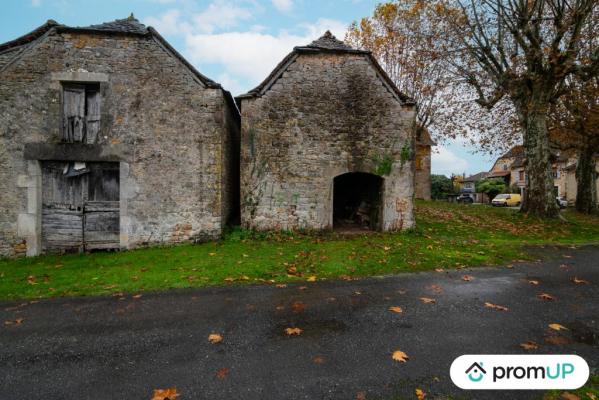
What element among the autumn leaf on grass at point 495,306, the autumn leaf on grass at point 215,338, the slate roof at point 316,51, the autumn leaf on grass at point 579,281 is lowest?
the autumn leaf on grass at point 215,338

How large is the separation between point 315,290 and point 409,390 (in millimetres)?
2809

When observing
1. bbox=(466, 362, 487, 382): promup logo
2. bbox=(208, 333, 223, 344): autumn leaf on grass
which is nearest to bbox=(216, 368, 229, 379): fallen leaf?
bbox=(208, 333, 223, 344): autumn leaf on grass

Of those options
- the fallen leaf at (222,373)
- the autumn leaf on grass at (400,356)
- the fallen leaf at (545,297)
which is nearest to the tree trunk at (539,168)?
the fallen leaf at (545,297)

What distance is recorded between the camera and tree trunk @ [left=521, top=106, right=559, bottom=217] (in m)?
13.5

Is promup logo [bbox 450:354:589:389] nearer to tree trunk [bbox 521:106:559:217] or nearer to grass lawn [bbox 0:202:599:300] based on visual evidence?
grass lawn [bbox 0:202:599:300]

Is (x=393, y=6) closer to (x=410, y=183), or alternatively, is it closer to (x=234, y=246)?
(x=410, y=183)

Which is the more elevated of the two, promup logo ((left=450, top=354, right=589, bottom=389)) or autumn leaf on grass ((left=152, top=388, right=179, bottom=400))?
promup logo ((left=450, top=354, right=589, bottom=389))

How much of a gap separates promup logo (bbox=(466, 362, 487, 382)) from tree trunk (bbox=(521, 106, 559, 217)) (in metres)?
13.9

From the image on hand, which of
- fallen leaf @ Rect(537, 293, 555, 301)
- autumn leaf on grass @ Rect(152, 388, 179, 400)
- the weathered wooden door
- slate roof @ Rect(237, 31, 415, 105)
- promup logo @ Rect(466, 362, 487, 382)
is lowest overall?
autumn leaf on grass @ Rect(152, 388, 179, 400)

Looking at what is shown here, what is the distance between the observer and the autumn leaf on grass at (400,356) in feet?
10.7

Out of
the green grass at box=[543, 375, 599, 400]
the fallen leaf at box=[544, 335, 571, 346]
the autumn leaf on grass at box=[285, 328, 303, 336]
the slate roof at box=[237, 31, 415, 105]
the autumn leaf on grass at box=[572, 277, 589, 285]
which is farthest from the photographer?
the slate roof at box=[237, 31, 415, 105]

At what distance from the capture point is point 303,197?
1045 cm

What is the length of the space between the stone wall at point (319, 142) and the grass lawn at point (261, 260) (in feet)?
3.29

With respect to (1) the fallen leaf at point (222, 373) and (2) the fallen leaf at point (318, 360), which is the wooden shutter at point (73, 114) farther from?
(2) the fallen leaf at point (318, 360)
